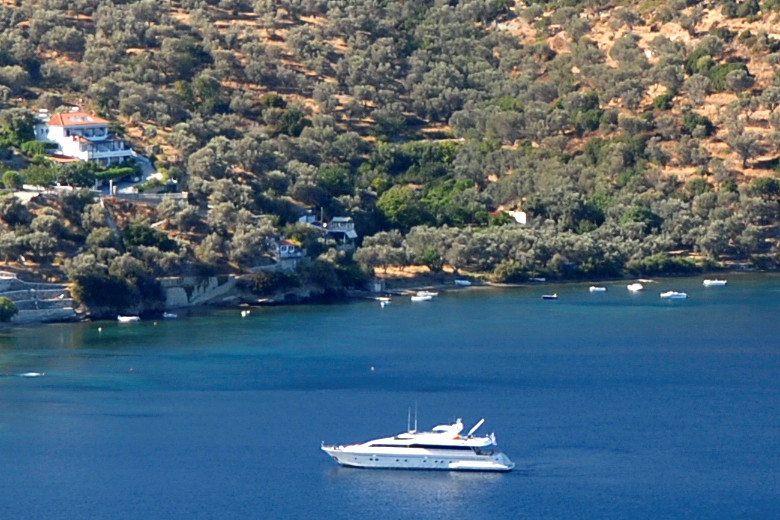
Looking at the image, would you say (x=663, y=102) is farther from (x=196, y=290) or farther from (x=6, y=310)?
(x=6, y=310)

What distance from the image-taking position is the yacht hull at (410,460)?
56.4 meters

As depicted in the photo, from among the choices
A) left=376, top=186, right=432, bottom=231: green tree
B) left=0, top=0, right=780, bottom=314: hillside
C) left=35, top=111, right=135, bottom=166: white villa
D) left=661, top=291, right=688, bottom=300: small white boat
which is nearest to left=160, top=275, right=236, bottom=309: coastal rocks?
left=0, top=0, right=780, bottom=314: hillside

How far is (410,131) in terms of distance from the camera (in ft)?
405

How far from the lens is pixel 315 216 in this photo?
104375mm

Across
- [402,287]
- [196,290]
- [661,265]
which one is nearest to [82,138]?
[196,290]

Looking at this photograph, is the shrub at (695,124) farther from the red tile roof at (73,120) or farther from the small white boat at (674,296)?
the red tile roof at (73,120)

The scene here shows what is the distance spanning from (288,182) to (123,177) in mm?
9766

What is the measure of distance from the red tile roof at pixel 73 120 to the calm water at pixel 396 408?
20318 millimetres

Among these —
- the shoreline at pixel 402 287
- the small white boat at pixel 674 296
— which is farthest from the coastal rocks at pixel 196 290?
the small white boat at pixel 674 296

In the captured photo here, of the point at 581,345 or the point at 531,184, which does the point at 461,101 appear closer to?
the point at 531,184

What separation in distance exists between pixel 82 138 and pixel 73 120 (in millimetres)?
1641

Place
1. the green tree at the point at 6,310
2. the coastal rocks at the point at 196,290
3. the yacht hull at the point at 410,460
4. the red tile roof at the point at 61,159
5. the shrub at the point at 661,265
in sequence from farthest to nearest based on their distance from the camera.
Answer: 1. the shrub at the point at 661,265
2. the red tile roof at the point at 61,159
3. the coastal rocks at the point at 196,290
4. the green tree at the point at 6,310
5. the yacht hull at the point at 410,460

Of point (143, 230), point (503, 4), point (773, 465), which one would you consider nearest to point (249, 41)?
point (503, 4)

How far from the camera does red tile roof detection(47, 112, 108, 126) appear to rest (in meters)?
102
